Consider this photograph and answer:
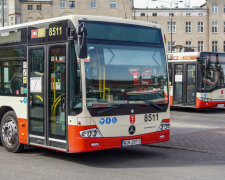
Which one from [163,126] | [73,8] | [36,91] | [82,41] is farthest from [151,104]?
[73,8]

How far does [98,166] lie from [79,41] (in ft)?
7.86

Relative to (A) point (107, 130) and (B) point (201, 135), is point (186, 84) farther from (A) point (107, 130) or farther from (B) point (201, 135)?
(A) point (107, 130)

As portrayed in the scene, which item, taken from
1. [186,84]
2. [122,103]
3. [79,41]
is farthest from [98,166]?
[186,84]

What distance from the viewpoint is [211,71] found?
22000mm

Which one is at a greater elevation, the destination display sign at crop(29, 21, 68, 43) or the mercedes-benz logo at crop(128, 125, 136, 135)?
the destination display sign at crop(29, 21, 68, 43)

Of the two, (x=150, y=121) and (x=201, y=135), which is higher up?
(x=150, y=121)

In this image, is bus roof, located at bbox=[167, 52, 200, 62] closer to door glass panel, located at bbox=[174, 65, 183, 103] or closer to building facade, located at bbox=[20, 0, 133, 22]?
door glass panel, located at bbox=[174, 65, 183, 103]

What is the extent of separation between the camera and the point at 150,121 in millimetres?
9312

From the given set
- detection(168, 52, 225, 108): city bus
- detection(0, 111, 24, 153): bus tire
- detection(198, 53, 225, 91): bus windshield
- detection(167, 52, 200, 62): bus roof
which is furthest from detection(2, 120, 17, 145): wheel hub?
detection(167, 52, 200, 62): bus roof

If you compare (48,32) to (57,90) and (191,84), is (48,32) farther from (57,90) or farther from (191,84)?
(191,84)

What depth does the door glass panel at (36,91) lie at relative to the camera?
9.27 metres

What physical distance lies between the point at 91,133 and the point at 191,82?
47.7 ft

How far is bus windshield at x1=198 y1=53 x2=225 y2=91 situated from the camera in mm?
21797

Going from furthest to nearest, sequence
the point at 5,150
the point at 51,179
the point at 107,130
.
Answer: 1. the point at 5,150
2. the point at 107,130
3. the point at 51,179
